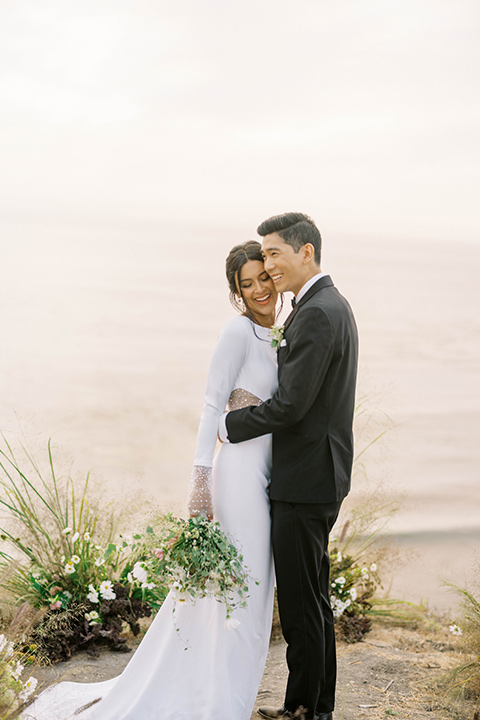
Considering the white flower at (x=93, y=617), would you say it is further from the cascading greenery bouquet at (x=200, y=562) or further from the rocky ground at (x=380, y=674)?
the cascading greenery bouquet at (x=200, y=562)

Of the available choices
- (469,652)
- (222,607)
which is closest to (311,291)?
(222,607)

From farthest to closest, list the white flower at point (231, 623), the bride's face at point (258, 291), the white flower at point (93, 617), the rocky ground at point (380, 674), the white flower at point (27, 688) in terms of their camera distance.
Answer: the white flower at point (93, 617), the rocky ground at point (380, 674), the bride's face at point (258, 291), the white flower at point (231, 623), the white flower at point (27, 688)

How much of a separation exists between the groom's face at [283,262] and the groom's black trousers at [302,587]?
1029 mm

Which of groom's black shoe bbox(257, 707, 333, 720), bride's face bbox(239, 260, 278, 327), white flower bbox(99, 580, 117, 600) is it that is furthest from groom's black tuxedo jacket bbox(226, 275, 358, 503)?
white flower bbox(99, 580, 117, 600)

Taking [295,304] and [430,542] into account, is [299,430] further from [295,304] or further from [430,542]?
[430,542]

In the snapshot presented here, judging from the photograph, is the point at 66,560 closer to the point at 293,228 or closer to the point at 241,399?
the point at 241,399

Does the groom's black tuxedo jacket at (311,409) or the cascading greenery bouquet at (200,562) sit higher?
the groom's black tuxedo jacket at (311,409)

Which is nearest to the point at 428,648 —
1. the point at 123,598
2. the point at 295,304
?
the point at 123,598

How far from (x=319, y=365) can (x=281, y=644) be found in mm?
2561

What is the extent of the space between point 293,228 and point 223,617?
1841mm

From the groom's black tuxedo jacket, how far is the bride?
0.12 metres

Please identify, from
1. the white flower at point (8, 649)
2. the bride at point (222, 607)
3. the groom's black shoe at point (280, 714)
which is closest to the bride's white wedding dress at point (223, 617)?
the bride at point (222, 607)

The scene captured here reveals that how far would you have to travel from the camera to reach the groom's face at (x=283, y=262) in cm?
349

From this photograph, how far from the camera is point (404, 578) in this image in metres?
5.80
